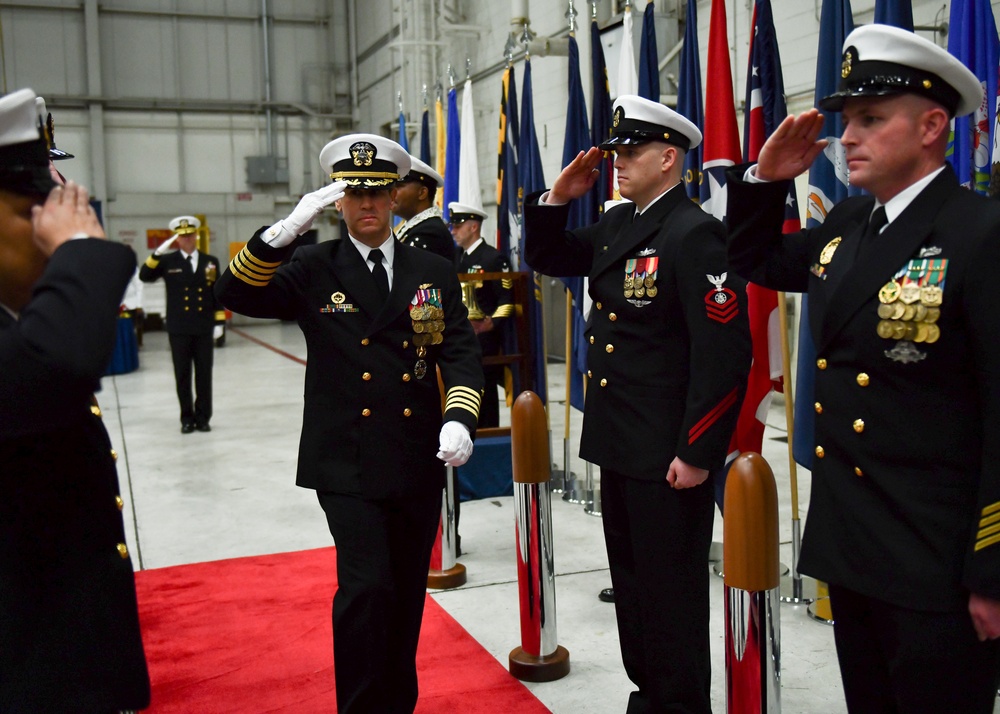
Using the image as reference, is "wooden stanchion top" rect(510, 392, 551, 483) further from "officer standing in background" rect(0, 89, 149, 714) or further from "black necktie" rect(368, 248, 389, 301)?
"officer standing in background" rect(0, 89, 149, 714)

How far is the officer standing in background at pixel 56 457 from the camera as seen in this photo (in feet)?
4.34

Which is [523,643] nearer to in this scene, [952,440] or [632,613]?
[632,613]

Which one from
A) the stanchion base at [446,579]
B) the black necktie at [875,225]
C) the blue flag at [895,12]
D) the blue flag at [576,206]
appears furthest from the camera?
the blue flag at [576,206]

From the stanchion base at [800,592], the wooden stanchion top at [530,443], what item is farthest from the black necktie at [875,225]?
the stanchion base at [800,592]

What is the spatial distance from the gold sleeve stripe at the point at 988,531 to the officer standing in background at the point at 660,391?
895mm

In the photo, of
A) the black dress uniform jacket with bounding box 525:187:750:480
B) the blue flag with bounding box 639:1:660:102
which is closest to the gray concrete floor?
the black dress uniform jacket with bounding box 525:187:750:480

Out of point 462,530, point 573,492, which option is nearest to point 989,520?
point 462,530

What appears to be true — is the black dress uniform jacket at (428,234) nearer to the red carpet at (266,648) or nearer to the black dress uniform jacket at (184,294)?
the red carpet at (266,648)

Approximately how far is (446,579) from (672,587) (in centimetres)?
185

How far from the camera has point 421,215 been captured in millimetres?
4711

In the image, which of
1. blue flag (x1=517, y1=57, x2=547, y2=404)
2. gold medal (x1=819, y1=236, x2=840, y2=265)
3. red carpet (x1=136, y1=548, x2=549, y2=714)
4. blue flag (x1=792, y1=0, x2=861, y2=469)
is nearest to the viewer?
gold medal (x1=819, y1=236, x2=840, y2=265)

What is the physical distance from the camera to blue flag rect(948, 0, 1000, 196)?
3.23 meters

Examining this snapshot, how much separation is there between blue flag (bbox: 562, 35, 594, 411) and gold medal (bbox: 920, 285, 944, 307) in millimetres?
3597

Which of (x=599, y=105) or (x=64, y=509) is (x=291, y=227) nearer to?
(x=64, y=509)
